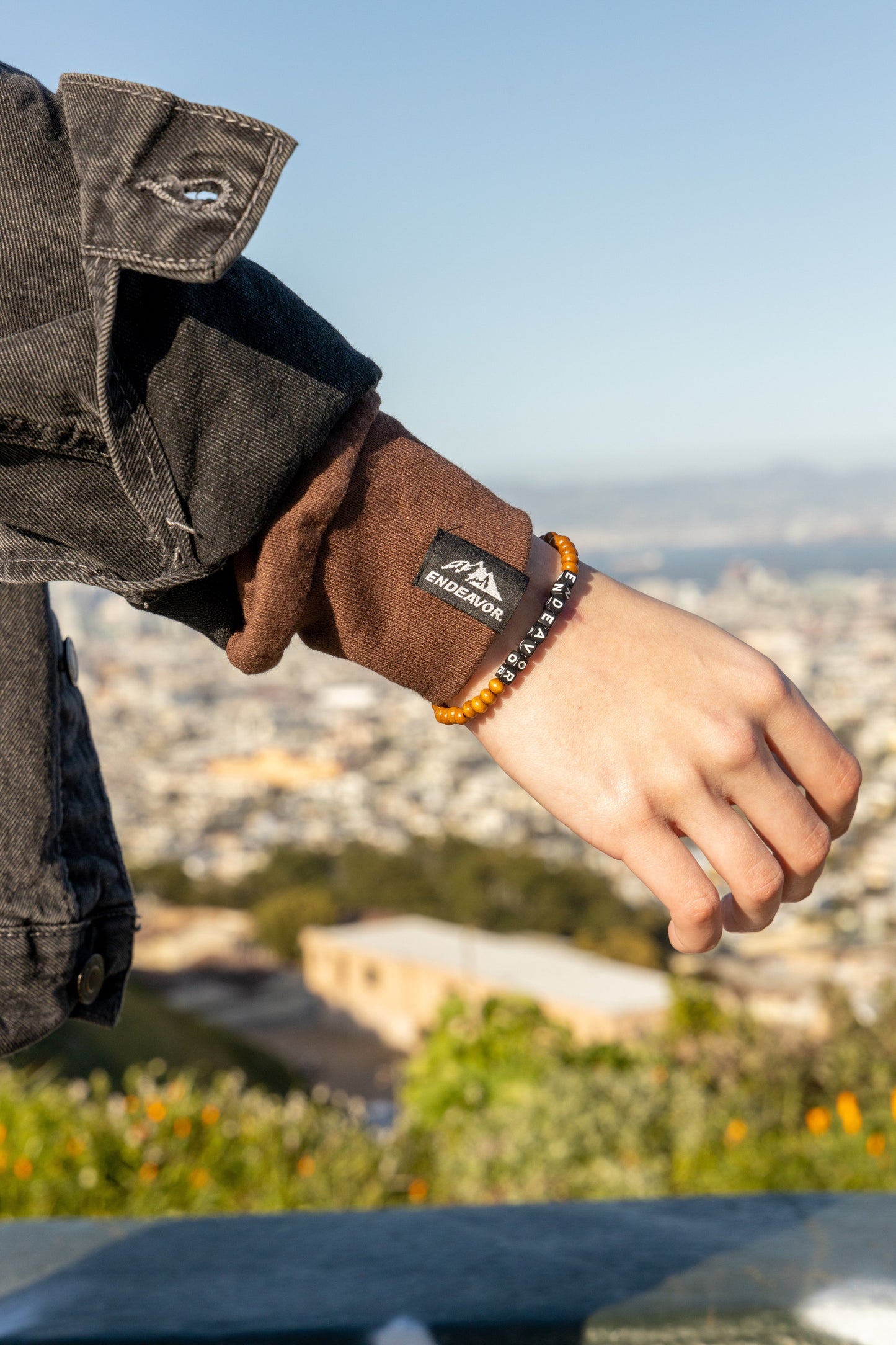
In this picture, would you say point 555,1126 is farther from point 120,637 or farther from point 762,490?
point 762,490

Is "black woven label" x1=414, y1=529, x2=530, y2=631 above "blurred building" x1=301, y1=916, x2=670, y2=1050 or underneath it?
above

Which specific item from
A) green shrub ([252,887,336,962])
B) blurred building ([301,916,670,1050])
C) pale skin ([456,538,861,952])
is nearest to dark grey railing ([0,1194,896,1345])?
pale skin ([456,538,861,952])

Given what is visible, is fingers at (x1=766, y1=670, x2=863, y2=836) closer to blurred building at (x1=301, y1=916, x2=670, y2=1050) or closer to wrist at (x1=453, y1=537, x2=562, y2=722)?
wrist at (x1=453, y1=537, x2=562, y2=722)

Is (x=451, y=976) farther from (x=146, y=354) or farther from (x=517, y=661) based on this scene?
(x=146, y=354)

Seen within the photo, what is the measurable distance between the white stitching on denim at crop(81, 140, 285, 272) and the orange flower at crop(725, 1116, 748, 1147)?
13.0ft

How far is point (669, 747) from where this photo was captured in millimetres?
898

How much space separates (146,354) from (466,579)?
0.96 feet

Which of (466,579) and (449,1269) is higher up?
(466,579)

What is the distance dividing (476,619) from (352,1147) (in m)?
3.78

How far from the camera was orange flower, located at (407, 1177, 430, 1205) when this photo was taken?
3.88m

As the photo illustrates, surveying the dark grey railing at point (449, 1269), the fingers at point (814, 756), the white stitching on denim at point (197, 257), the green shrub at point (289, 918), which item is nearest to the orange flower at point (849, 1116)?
the dark grey railing at point (449, 1269)

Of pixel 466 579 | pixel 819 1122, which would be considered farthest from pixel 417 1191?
pixel 466 579

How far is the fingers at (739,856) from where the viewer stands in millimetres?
906

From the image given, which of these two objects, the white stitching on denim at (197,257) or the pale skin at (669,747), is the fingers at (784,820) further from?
the white stitching on denim at (197,257)
